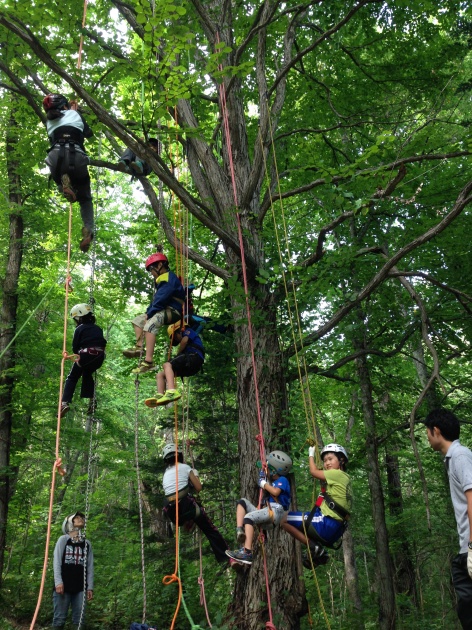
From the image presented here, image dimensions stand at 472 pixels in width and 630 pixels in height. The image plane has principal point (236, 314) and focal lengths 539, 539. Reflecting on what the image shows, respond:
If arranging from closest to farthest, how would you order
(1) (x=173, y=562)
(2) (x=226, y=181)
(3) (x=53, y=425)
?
(2) (x=226, y=181) → (1) (x=173, y=562) → (3) (x=53, y=425)

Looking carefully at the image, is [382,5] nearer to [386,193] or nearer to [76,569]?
[386,193]

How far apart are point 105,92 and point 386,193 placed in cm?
472

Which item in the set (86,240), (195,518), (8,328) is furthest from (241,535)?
(8,328)

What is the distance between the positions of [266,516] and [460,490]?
2215 millimetres

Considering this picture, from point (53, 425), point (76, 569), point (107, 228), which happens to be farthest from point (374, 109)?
point (53, 425)

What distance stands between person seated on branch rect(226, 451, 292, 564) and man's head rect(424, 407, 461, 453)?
2.10 m

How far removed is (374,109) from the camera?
836cm

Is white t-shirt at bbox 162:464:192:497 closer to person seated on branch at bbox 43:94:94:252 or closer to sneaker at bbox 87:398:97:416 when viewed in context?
sneaker at bbox 87:398:97:416

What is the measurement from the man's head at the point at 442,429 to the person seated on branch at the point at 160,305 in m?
3.04

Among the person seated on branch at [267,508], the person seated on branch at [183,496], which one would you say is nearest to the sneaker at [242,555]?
the person seated on branch at [267,508]

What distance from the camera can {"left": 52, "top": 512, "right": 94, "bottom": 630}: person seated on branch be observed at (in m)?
6.57

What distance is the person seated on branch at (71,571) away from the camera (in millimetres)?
6574

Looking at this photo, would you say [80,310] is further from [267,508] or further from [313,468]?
[313,468]

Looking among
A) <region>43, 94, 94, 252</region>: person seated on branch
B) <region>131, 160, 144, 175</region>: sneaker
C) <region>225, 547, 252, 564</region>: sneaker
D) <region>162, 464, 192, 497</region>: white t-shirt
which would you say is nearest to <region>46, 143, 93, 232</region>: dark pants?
<region>43, 94, 94, 252</region>: person seated on branch
